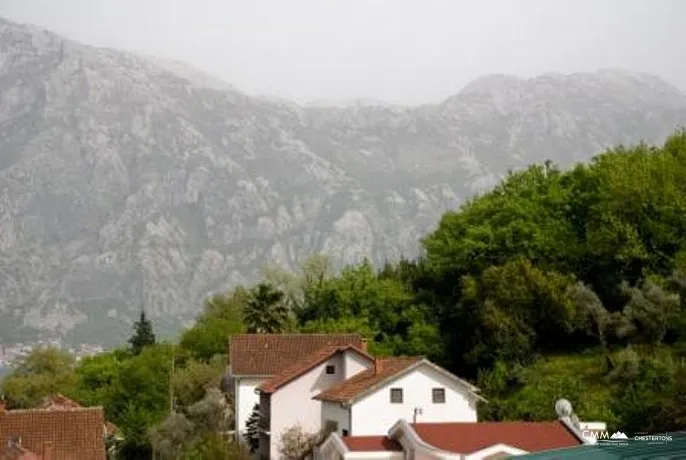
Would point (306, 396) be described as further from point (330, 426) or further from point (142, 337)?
point (142, 337)

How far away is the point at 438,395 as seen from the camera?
1673 inches

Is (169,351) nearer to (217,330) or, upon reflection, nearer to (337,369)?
(217,330)

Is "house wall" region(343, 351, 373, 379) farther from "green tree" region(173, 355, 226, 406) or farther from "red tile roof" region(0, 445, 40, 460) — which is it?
"green tree" region(173, 355, 226, 406)

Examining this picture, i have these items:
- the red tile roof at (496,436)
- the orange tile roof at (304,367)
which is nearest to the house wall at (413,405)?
the orange tile roof at (304,367)

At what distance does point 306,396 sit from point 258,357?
8.67 metres

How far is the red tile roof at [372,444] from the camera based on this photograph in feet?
112

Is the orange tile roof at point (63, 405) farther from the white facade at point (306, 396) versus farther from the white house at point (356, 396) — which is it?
the white facade at point (306, 396)

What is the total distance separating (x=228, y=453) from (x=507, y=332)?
20.7 metres

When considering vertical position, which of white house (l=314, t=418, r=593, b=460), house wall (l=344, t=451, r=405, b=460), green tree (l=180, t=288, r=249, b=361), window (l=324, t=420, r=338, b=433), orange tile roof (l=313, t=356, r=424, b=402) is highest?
green tree (l=180, t=288, r=249, b=361)

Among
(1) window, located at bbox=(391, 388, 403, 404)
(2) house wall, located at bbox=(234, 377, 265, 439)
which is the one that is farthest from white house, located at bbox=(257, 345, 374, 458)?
(2) house wall, located at bbox=(234, 377, 265, 439)

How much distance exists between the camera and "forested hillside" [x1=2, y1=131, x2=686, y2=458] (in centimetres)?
4769

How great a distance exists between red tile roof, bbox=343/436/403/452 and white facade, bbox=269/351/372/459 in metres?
11.8

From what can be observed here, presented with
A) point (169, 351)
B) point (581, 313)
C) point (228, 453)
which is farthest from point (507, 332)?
point (169, 351)

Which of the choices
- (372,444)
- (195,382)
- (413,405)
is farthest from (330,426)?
(195,382)
